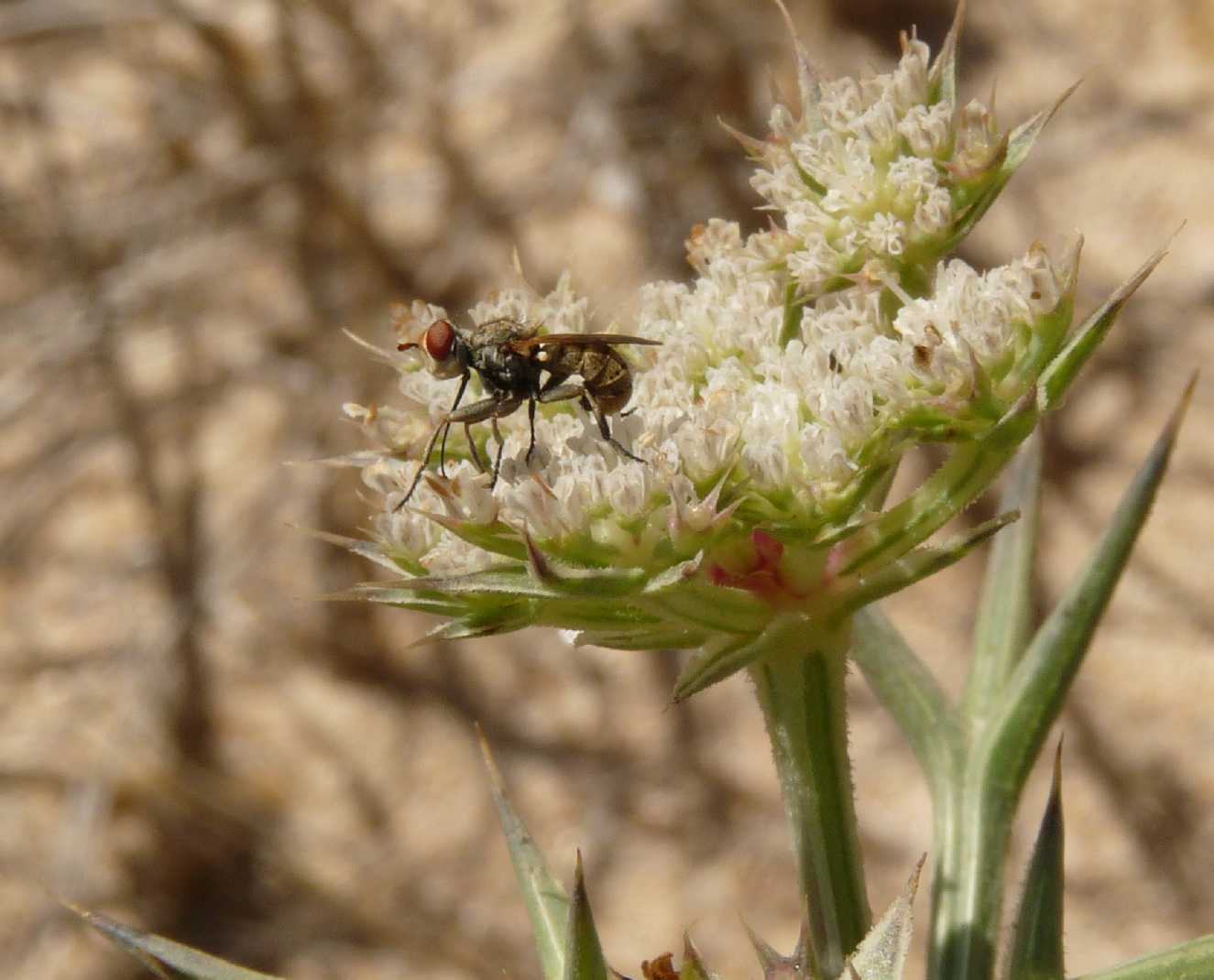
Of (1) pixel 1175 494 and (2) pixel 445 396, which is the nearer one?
(2) pixel 445 396

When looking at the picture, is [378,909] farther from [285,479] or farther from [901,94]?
[901,94]

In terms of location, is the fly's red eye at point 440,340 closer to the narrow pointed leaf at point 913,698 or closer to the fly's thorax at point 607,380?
the fly's thorax at point 607,380

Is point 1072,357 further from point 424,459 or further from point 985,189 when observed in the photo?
point 424,459

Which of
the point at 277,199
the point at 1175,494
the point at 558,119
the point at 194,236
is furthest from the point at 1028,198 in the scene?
the point at 194,236

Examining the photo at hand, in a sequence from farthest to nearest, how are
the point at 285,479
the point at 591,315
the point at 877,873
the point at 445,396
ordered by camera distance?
1. the point at 285,479
2. the point at 877,873
3. the point at 591,315
4. the point at 445,396

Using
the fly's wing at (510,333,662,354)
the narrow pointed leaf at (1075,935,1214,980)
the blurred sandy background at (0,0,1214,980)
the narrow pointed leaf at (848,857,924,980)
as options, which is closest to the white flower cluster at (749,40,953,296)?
the fly's wing at (510,333,662,354)

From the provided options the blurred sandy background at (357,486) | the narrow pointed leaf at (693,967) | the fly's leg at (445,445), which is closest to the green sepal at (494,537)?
the fly's leg at (445,445)
